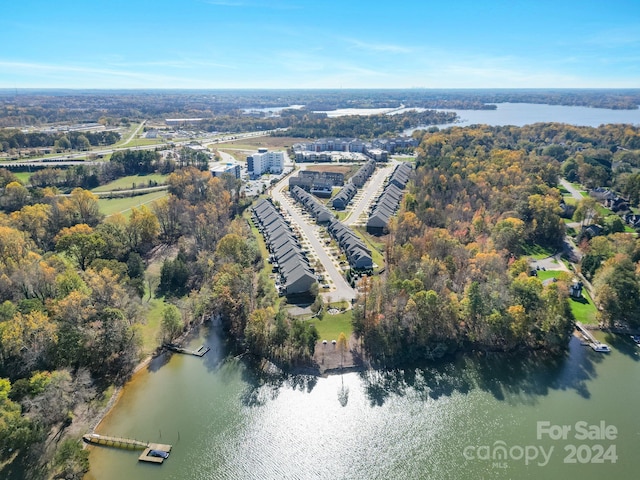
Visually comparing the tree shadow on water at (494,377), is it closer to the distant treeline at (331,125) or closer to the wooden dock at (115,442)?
the wooden dock at (115,442)

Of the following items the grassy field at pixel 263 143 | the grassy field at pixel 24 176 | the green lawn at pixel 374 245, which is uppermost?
the grassy field at pixel 263 143

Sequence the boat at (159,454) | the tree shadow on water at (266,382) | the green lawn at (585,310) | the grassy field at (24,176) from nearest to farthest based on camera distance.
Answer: the boat at (159,454), the tree shadow on water at (266,382), the green lawn at (585,310), the grassy field at (24,176)

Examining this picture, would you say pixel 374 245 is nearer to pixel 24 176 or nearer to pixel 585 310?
pixel 585 310

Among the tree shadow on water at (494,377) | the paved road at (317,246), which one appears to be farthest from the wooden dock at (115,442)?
the paved road at (317,246)

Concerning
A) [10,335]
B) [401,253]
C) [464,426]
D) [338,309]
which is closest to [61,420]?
[10,335]

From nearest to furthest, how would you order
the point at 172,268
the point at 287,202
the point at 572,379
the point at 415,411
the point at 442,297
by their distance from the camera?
the point at 415,411, the point at 572,379, the point at 442,297, the point at 172,268, the point at 287,202

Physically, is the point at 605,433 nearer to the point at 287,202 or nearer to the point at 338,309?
the point at 338,309

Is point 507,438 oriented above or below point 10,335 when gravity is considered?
below

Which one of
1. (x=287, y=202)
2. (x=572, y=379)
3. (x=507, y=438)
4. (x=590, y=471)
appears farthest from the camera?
(x=287, y=202)
